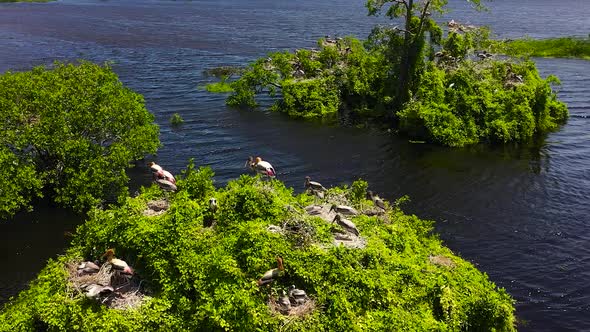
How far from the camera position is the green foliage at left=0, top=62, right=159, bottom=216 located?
24.8 meters

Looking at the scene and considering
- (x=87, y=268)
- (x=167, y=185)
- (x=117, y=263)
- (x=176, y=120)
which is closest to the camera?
(x=117, y=263)

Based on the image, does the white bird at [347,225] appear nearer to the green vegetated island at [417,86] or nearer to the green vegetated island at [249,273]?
the green vegetated island at [249,273]

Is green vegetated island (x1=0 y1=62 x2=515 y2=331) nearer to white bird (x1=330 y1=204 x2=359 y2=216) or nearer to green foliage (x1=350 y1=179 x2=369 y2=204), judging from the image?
white bird (x1=330 y1=204 x2=359 y2=216)

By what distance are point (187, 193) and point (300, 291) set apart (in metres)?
6.15

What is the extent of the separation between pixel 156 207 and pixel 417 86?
2879cm

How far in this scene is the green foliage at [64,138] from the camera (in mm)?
Result: 24750

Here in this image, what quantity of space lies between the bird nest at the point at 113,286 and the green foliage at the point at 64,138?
831 centimetres

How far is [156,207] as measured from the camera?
1917 cm

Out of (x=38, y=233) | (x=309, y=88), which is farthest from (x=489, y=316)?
(x=309, y=88)

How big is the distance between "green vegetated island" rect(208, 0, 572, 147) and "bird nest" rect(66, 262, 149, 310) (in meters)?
26.8

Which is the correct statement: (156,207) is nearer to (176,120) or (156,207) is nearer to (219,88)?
(176,120)

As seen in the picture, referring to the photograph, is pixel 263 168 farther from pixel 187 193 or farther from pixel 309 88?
pixel 309 88

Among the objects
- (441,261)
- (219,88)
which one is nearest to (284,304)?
(441,261)

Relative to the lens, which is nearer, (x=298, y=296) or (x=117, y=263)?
(x=117, y=263)
